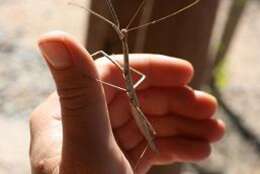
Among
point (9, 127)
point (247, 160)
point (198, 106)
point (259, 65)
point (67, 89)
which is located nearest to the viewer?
point (67, 89)

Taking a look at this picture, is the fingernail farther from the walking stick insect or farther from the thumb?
the walking stick insect

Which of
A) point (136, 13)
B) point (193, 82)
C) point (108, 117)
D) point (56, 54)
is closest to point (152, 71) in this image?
point (193, 82)

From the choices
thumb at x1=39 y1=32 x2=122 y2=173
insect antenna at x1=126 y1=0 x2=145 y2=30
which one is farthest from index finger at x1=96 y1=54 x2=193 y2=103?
thumb at x1=39 y1=32 x2=122 y2=173

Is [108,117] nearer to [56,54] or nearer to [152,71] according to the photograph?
[56,54]

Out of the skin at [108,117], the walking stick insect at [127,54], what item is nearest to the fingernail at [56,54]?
the skin at [108,117]

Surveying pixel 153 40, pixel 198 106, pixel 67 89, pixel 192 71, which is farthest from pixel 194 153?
pixel 67 89

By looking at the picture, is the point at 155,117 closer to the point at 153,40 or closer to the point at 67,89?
the point at 153,40

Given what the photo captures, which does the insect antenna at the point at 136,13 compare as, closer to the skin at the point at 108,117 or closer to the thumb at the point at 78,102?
the skin at the point at 108,117
